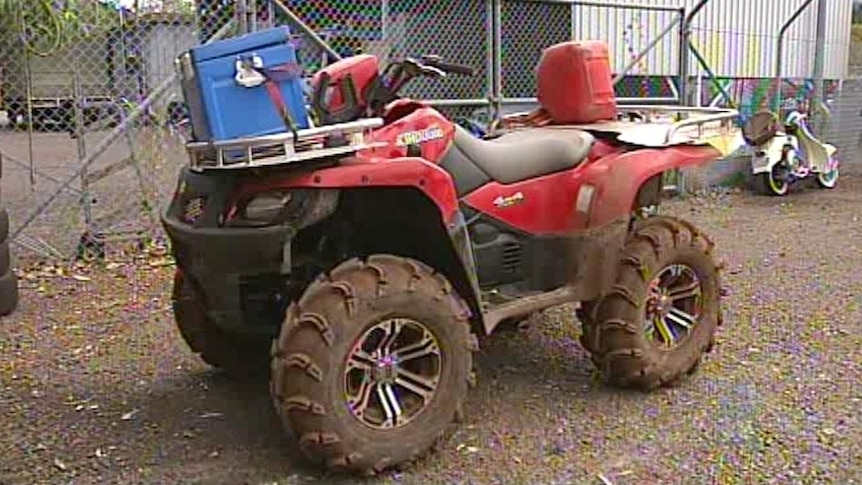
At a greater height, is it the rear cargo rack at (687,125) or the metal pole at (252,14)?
the metal pole at (252,14)

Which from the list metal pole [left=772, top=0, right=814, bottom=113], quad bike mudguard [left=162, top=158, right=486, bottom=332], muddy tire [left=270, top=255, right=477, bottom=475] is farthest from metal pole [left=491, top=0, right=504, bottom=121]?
muddy tire [left=270, top=255, right=477, bottom=475]

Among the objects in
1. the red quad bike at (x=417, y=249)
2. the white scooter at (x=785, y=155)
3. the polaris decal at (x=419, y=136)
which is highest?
the polaris decal at (x=419, y=136)

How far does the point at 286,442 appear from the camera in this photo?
13.5ft

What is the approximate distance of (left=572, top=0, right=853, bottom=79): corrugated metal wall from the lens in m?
12.6

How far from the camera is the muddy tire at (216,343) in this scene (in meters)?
4.75

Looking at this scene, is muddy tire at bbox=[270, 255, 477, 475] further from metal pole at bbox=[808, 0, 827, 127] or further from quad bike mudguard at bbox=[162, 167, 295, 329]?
metal pole at bbox=[808, 0, 827, 127]

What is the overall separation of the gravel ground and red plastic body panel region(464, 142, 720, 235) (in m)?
0.84

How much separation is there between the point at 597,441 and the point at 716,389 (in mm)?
963

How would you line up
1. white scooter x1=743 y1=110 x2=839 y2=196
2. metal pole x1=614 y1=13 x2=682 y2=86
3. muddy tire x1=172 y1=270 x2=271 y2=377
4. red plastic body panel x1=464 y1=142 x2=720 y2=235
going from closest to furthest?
red plastic body panel x1=464 y1=142 x2=720 y2=235 → muddy tire x1=172 y1=270 x2=271 y2=377 → metal pole x1=614 y1=13 x2=682 y2=86 → white scooter x1=743 y1=110 x2=839 y2=196

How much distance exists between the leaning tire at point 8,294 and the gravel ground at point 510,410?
0.11 m

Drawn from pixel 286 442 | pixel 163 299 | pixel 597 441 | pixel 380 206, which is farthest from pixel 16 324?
pixel 597 441

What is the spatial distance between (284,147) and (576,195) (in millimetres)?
1612

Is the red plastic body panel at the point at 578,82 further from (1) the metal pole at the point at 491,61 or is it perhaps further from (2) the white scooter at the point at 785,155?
(2) the white scooter at the point at 785,155

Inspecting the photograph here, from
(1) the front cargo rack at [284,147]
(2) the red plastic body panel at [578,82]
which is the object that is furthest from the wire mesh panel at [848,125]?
(1) the front cargo rack at [284,147]
